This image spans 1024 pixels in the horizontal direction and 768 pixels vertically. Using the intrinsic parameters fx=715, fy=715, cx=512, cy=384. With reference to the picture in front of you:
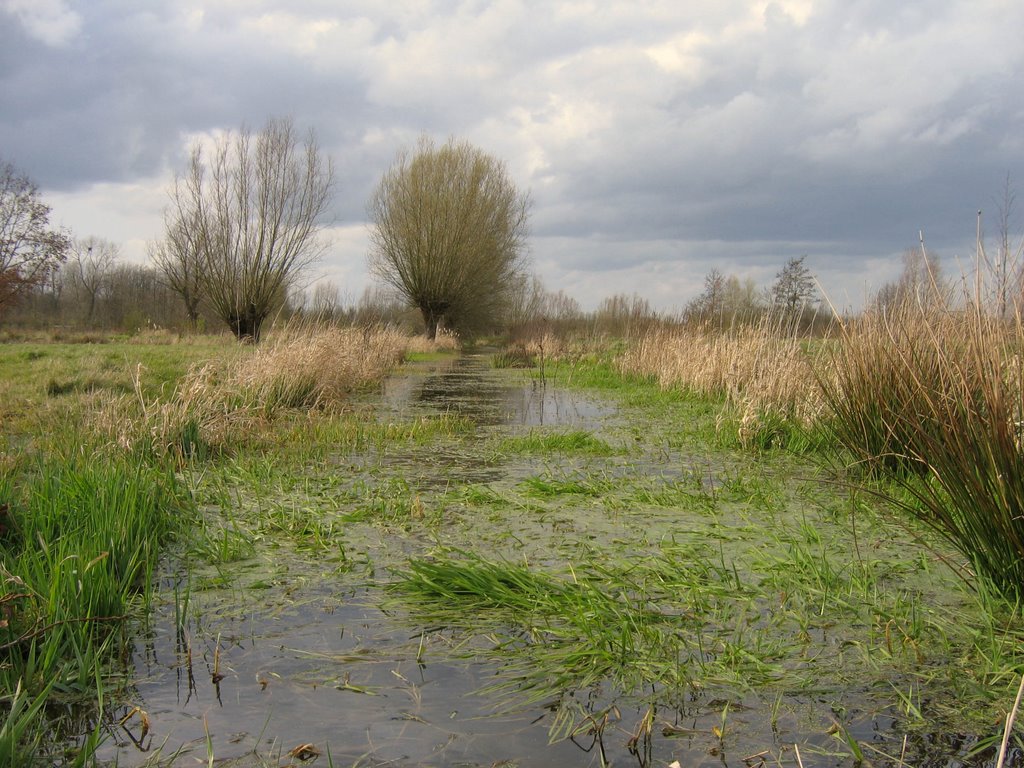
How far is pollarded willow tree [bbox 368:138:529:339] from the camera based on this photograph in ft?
98.9

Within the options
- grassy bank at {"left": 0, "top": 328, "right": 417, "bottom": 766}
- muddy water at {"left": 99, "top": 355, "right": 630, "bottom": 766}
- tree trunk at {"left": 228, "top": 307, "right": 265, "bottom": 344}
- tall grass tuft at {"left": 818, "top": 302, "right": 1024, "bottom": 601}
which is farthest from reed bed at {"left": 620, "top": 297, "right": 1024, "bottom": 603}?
tree trunk at {"left": 228, "top": 307, "right": 265, "bottom": 344}

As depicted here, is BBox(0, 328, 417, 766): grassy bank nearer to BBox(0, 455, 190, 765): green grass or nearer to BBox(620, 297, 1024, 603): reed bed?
BBox(0, 455, 190, 765): green grass

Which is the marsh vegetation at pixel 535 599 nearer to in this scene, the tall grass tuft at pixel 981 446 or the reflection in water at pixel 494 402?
the tall grass tuft at pixel 981 446

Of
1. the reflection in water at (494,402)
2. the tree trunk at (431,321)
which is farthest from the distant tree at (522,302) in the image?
the reflection in water at (494,402)

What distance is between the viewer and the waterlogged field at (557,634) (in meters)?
1.81

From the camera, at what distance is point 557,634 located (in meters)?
2.40

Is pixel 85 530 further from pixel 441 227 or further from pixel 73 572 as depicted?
pixel 441 227

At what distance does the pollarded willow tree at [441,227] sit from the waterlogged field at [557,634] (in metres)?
26.3

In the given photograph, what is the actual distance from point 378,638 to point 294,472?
9.39ft

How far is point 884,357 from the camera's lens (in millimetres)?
4176

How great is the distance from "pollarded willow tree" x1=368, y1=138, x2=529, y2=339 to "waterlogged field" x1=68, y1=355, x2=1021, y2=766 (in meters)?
26.3

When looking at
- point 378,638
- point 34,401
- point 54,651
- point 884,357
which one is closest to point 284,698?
point 378,638

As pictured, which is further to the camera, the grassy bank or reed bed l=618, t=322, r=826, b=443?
reed bed l=618, t=322, r=826, b=443

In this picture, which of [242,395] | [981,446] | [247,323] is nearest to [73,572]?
[981,446]
